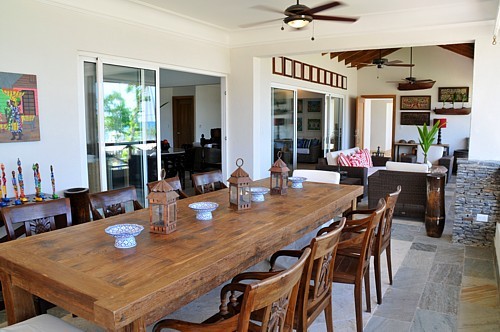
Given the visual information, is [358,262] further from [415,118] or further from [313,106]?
[415,118]

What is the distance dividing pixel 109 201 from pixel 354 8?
408 centimetres

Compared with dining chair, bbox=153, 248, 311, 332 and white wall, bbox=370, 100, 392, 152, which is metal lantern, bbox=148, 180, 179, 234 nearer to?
dining chair, bbox=153, 248, 311, 332

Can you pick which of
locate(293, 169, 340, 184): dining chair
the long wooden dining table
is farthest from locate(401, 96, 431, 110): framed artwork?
the long wooden dining table

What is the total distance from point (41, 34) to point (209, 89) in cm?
801

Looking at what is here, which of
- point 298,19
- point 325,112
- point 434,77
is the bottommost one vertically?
point 325,112

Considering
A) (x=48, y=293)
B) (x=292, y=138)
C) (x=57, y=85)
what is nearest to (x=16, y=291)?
(x=48, y=293)

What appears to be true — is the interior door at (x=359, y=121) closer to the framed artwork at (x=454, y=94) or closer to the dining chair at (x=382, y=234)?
the framed artwork at (x=454, y=94)

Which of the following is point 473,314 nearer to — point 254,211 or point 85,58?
point 254,211

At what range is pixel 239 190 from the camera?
2.74m

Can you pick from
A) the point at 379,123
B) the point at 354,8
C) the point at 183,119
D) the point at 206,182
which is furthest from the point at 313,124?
the point at 206,182

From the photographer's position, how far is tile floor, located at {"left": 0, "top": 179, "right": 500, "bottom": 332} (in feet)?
9.27

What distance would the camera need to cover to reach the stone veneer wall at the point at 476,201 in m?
4.48

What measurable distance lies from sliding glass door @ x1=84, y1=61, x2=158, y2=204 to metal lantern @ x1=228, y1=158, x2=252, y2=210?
8.74 ft

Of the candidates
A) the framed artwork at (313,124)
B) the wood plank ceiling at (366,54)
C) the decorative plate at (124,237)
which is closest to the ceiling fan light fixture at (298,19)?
the decorative plate at (124,237)
